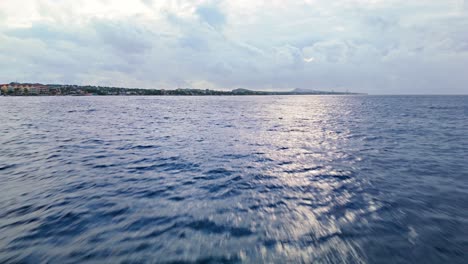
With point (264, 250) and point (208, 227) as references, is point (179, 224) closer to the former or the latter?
point (208, 227)

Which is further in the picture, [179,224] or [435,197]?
[435,197]

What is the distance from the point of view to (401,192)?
9250 millimetres

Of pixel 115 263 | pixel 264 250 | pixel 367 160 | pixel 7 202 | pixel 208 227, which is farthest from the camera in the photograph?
pixel 367 160

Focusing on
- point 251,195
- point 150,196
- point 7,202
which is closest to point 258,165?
point 251,195

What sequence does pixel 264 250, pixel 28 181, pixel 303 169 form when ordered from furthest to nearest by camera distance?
1. pixel 303 169
2. pixel 28 181
3. pixel 264 250

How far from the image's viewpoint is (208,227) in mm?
6809

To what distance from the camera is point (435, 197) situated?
8.82m

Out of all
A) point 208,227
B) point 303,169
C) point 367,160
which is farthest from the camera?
point 367,160

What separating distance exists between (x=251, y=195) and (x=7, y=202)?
939 cm

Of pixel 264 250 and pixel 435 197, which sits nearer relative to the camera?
pixel 264 250

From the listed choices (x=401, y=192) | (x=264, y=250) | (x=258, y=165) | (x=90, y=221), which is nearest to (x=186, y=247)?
(x=264, y=250)

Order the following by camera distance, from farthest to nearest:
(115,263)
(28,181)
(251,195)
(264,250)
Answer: (28,181) → (251,195) → (264,250) → (115,263)

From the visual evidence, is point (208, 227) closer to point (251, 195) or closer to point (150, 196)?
point (251, 195)

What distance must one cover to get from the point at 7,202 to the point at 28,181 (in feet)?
7.99
